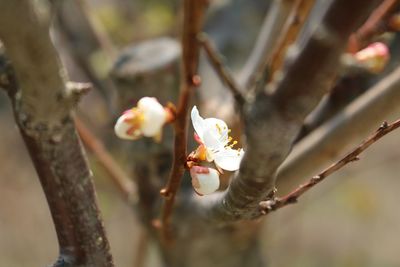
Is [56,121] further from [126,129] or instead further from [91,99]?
[91,99]

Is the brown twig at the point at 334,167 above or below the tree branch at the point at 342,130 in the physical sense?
below

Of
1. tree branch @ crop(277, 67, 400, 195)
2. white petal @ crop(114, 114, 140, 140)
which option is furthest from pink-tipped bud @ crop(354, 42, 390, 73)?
white petal @ crop(114, 114, 140, 140)

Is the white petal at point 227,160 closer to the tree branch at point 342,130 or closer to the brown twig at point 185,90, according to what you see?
the brown twig at point 185,90

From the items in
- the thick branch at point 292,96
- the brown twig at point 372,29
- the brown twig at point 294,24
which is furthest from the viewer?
the brown twig at point 372,29

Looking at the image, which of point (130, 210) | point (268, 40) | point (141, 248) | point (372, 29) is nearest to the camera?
point (372, 29)

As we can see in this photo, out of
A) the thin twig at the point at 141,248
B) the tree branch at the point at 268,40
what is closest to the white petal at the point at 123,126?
the tree branch at the point at 268,40

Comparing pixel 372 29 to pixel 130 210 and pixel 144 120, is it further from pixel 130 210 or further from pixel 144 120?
pixel 130 210

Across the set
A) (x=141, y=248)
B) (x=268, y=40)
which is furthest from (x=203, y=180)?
(x=141, y=248)

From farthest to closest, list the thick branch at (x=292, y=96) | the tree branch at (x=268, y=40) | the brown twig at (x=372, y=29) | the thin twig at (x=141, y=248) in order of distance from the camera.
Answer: the thin twig at (x=141, y=248) < the tree branch at (x=268, y=40) < the brown twig at (x=372, y=29) < the thick branch at (x=292, y=96)
